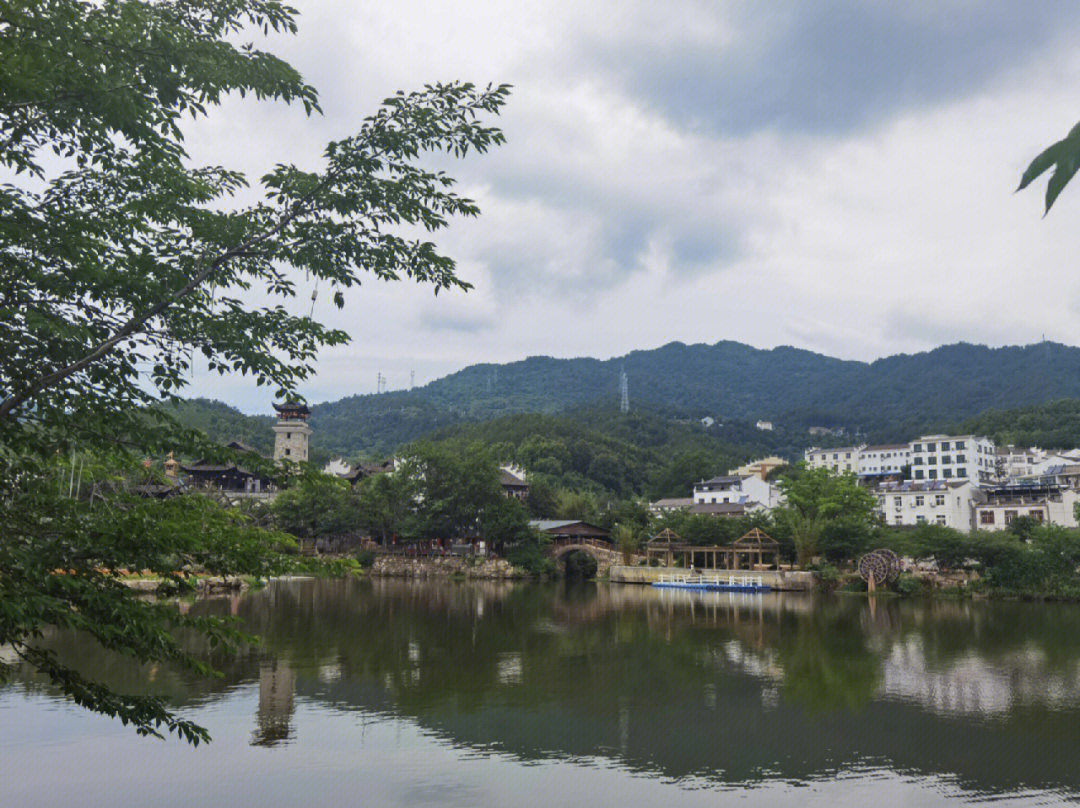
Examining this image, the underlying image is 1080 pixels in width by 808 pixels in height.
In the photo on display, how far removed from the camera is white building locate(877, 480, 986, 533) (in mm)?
58156

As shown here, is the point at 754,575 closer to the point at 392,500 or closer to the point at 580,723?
the point at 392,500

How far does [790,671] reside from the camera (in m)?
20.3

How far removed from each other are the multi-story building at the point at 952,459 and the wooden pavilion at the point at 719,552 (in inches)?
1354

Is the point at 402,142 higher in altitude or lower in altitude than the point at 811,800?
higher

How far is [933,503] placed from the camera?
59500mm

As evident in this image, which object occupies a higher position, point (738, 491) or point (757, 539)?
point (738, 491)

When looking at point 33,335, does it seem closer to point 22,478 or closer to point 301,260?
point 22,478

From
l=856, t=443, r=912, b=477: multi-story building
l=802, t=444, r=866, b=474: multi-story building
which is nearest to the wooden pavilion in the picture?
l=856, t=443, r=912, b=477: multi-story building

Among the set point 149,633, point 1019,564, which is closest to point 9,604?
point 149,633

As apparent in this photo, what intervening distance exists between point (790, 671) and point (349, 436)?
149 metres

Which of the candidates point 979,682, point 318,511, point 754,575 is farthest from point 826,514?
point 318,511

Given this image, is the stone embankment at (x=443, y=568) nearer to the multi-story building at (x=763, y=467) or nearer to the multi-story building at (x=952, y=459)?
the multi-story building at (x=952, y=459)

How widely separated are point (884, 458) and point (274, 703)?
3740 inches

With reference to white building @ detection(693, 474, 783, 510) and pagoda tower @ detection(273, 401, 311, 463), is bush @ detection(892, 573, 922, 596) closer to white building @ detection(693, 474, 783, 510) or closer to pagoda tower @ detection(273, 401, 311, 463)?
white building @ detection(693, 474, 783, 510)
